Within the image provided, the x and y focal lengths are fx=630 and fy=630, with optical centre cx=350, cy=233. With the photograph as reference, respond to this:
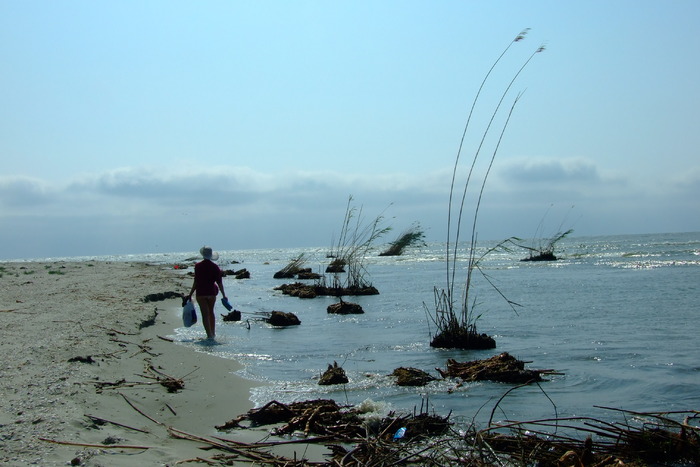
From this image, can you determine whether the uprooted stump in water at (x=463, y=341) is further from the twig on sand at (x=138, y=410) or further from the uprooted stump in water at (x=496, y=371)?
the twig on sand at (x=138, y=410)

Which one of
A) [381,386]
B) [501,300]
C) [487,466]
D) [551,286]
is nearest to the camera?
[487,466]

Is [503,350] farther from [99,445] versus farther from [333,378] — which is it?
[99,445]

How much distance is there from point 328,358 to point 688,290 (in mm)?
13415

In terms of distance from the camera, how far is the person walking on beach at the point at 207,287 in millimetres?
10805

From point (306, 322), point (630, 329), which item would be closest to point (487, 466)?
point (630, 329)

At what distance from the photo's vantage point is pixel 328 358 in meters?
9.27

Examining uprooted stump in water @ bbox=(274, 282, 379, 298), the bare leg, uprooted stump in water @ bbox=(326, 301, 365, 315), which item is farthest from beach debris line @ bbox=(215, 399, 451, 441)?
uprooted stump in water @ bbox=(274, 282, 379, 298)

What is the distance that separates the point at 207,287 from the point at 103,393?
17.5 ft

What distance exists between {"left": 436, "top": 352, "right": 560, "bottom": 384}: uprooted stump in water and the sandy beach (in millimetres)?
2490

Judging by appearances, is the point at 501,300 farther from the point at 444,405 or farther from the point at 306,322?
the point at 444,405

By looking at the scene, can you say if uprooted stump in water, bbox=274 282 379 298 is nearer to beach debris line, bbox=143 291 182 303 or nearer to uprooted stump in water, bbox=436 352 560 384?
beach debris line, bbox=143 291 182 303

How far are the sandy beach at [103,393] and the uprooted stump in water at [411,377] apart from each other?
1.73m

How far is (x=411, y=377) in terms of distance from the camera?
23.6ft

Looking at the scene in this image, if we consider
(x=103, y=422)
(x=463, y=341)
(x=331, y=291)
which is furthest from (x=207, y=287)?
(x=331, y=291)
